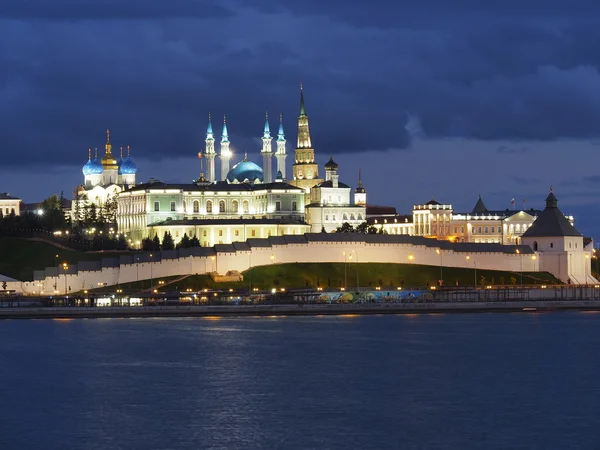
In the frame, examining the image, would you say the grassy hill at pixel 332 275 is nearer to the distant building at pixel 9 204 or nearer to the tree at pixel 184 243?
the tree at pixel 184 243

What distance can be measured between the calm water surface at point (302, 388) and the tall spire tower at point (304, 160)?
7336 cm

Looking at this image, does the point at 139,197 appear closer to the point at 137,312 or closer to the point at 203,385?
the point at 137,312

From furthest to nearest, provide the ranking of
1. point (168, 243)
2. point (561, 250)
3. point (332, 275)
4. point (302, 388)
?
point (168, 243) < point (561, 250) < point (332, 275) < point (302, 388)

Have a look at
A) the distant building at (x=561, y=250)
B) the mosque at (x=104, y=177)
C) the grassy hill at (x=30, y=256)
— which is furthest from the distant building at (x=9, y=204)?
the distant building at (x=561, y=250)

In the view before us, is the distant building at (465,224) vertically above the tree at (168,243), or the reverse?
the distant building at (465,224)

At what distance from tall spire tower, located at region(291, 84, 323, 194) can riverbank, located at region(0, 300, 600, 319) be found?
59226 millimetres

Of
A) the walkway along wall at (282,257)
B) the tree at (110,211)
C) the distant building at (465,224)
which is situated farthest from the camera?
the distant building at (465,224)

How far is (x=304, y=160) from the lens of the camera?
145 metres

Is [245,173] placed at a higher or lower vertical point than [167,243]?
higher

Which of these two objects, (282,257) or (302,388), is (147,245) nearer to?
(282,257)

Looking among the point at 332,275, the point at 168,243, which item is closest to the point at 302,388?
the point at 332,275

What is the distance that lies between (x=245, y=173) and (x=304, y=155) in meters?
6.39

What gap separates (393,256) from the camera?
3925 inches

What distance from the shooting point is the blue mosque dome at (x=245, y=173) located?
469 ft
